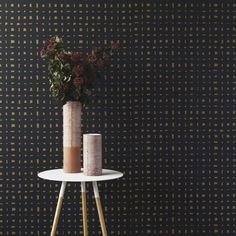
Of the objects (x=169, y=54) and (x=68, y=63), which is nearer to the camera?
(x=68, y=63)

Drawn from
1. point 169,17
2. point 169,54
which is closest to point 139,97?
point 169,54

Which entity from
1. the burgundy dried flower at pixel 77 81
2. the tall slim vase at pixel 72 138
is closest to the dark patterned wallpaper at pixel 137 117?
the tall slim vase at pixel 72 138

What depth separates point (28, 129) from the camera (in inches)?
124

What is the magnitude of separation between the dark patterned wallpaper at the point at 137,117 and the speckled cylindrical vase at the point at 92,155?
462 mm

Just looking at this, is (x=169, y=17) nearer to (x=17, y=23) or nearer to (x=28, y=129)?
(x=17, y=23)

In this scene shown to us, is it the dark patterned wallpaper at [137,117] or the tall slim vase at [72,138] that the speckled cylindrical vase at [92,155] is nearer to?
the tall slim vase at [72,138]

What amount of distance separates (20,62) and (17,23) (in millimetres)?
281

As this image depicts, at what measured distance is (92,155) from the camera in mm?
2701

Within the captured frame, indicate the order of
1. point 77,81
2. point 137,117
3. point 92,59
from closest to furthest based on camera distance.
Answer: point 77,81 → point 92,59 → point 137,117

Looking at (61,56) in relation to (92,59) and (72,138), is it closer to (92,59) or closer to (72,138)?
(92,59)

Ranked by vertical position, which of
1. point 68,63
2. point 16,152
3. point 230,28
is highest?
point 230,28

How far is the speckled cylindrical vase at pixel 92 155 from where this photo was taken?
8.80ft

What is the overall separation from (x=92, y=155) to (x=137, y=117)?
23.8 inches

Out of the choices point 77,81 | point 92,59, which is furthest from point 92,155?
point 92,59
